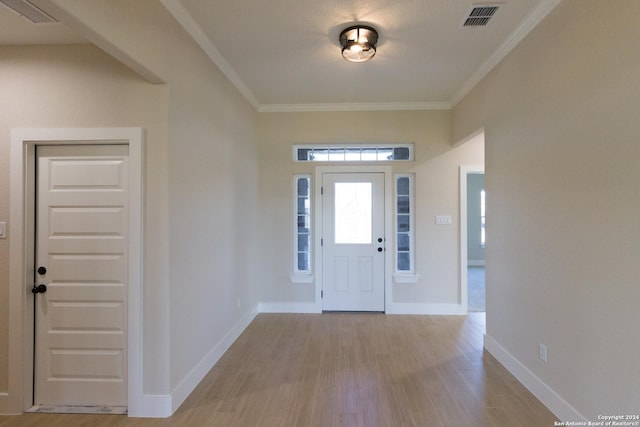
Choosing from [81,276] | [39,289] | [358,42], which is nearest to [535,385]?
[358,42]

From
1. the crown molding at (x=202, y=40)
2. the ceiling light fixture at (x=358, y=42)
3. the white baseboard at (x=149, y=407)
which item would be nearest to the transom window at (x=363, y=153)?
the crown molding at (x=202, y=40)

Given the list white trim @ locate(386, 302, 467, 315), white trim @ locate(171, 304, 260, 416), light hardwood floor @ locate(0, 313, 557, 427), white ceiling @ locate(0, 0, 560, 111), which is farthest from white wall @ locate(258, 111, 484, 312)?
white trim @ locate(171, 304, 260, 416)

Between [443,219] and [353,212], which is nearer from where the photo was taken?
[443,219]

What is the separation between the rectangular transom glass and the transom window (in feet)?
1.25

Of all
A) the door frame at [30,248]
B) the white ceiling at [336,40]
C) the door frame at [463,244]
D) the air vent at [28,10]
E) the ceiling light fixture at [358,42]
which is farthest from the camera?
the door frame at [463,244]

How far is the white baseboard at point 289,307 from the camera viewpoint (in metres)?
4.52

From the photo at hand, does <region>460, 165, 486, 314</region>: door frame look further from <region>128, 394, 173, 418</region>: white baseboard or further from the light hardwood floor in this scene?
<region>128, 394, 173, 418</region>: white baseboard

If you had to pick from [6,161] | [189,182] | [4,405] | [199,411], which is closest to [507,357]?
[199,411]

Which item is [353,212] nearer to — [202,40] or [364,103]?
[364,103]

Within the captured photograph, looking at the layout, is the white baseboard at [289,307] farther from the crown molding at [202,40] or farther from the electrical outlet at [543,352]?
the crown molding at [202,40]

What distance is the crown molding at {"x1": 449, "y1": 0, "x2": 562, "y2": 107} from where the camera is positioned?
227 centimetres

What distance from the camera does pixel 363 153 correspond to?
14.9 ft

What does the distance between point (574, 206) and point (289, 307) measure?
141 inches

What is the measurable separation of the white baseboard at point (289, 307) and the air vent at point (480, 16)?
3753mm
